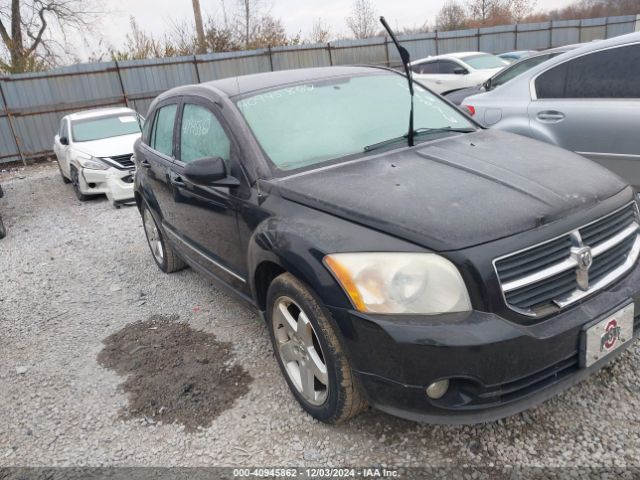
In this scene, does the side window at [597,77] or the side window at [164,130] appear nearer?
the side window at [164,130]

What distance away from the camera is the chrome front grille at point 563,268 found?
1984mm

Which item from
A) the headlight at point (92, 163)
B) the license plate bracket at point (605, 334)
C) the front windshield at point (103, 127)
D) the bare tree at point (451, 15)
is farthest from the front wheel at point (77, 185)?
the bare tree at point (451, 15)

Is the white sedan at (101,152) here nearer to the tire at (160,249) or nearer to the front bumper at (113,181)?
the front bumper at (113,181)

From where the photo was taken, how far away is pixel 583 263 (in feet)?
6.86

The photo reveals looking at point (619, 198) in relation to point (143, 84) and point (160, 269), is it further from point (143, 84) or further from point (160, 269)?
point (143, 84)

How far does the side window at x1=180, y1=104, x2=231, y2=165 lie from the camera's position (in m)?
3.09

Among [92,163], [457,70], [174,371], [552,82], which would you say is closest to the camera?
[174,371]

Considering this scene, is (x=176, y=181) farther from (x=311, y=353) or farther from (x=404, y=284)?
(x=404, y=284)

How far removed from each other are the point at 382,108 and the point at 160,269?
2.96m

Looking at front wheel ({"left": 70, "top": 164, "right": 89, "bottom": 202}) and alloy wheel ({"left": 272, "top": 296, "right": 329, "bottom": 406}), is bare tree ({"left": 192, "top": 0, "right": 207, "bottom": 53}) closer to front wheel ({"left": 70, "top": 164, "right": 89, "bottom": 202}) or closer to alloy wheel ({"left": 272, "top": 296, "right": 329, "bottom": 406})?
front wheel ({"left": 70, "top": 164, "right": 89, "bottom": 202})

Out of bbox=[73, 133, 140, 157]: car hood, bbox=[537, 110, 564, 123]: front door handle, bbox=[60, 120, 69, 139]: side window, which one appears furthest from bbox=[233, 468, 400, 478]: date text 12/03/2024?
bbox=[60, 120, 69, 139]: side window

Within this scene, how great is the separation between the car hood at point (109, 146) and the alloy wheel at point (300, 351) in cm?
669

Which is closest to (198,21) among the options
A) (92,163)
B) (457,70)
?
(457,70)

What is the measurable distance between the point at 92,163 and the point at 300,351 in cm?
719
